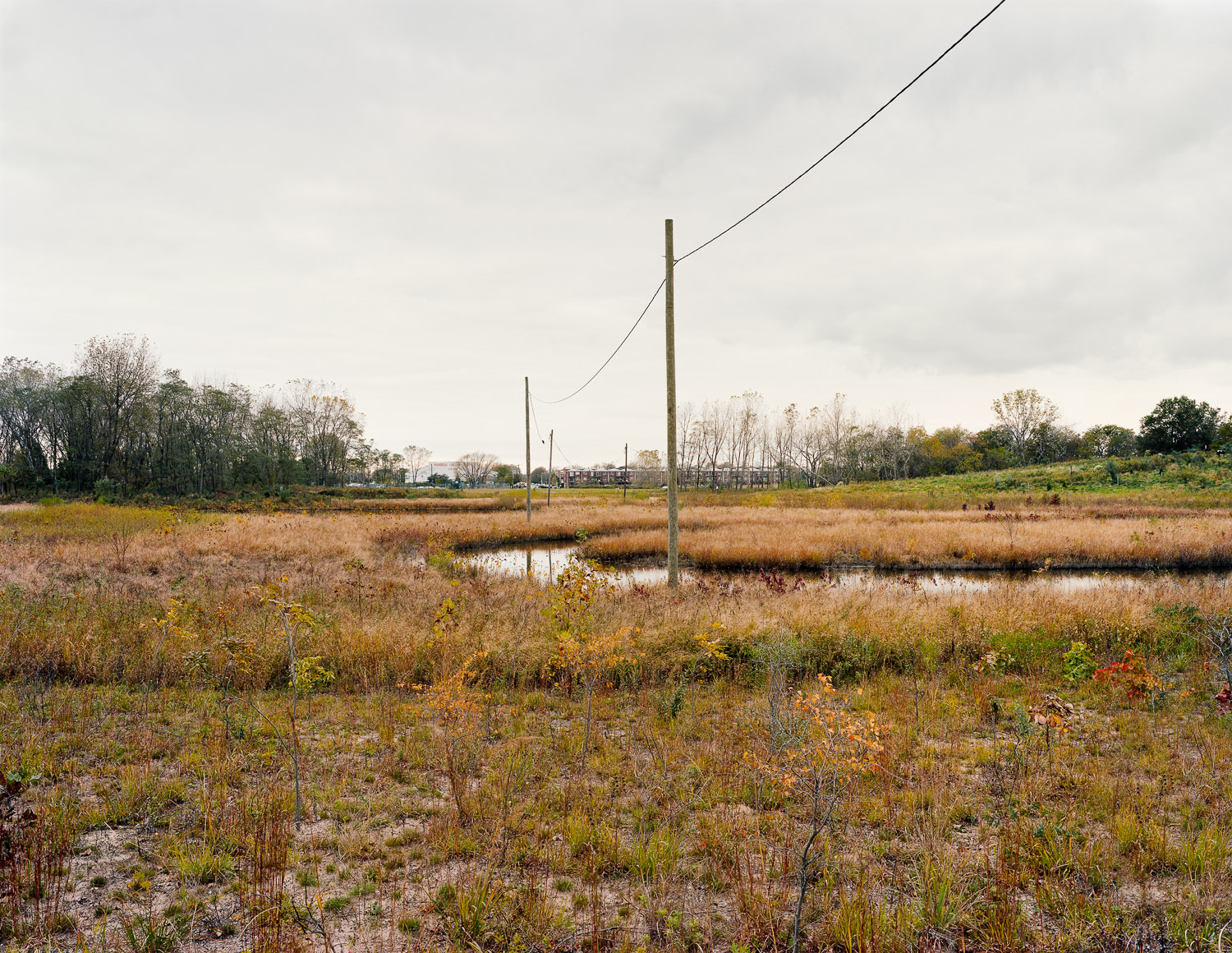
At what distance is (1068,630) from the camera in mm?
10367

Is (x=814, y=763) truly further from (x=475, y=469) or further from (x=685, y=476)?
(x=475, y=469)

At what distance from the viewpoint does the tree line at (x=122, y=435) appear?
52562 millimetres

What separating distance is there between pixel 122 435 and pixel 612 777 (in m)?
68.3

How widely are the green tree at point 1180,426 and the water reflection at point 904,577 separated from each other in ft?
172

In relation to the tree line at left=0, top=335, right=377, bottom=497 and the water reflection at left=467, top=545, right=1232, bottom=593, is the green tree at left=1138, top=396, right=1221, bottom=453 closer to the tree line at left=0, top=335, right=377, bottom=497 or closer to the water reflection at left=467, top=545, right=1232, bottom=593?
the water reflection at left=467, top=545, right=1232, bottom=593

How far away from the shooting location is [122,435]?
55.4 meters

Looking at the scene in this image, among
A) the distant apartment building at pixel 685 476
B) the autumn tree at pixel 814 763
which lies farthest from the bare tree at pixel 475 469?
the autumn tree at pixel 814 763

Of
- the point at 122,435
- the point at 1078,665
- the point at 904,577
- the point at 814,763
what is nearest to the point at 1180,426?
the point at 904,577

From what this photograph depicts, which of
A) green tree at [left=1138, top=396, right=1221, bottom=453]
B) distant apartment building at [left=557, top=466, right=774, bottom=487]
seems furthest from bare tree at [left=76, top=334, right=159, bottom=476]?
green tree at [left=1138, top=396, right=1221, bottom=453]

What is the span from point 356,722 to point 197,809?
91.8 inches

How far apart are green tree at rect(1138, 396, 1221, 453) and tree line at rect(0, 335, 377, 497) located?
3635 inches

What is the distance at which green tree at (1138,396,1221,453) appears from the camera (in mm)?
57781

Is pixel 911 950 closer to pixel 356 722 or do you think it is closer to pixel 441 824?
pixel 441 824

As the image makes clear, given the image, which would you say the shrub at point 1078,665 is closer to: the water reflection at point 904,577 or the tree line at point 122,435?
the water reflection at point 904,577
